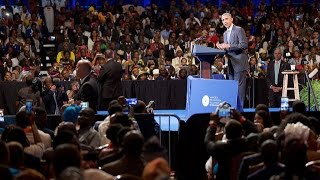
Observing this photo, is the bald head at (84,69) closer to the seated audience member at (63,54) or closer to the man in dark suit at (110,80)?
the man in dark suit at (110,80)

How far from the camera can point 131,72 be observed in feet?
71.2

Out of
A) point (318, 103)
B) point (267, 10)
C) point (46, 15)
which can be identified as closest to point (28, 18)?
point (46, 15)

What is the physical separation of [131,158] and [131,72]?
14.2 meters

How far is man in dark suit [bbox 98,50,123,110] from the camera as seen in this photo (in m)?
14.3

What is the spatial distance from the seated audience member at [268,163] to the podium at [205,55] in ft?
21.4

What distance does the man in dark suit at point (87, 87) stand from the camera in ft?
42.1

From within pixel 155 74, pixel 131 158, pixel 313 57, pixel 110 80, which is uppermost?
pixel 313 57

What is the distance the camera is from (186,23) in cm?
2616

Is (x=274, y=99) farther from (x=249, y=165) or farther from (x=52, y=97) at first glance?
(x=249, y=165)

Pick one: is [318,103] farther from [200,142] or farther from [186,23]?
[186,23]

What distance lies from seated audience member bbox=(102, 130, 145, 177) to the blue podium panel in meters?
6.28

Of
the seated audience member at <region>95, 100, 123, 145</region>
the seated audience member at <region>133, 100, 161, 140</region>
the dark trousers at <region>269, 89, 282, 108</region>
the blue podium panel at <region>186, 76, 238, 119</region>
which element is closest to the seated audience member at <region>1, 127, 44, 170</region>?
the seated audience member at <region>95, 100, 123, 145</region>

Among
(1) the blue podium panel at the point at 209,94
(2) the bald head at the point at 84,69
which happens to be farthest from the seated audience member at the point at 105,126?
(1) the blue podium panel at the point at 209,94

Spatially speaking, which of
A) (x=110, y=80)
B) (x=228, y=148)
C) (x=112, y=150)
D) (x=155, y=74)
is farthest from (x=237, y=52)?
(x=155, y=74)
